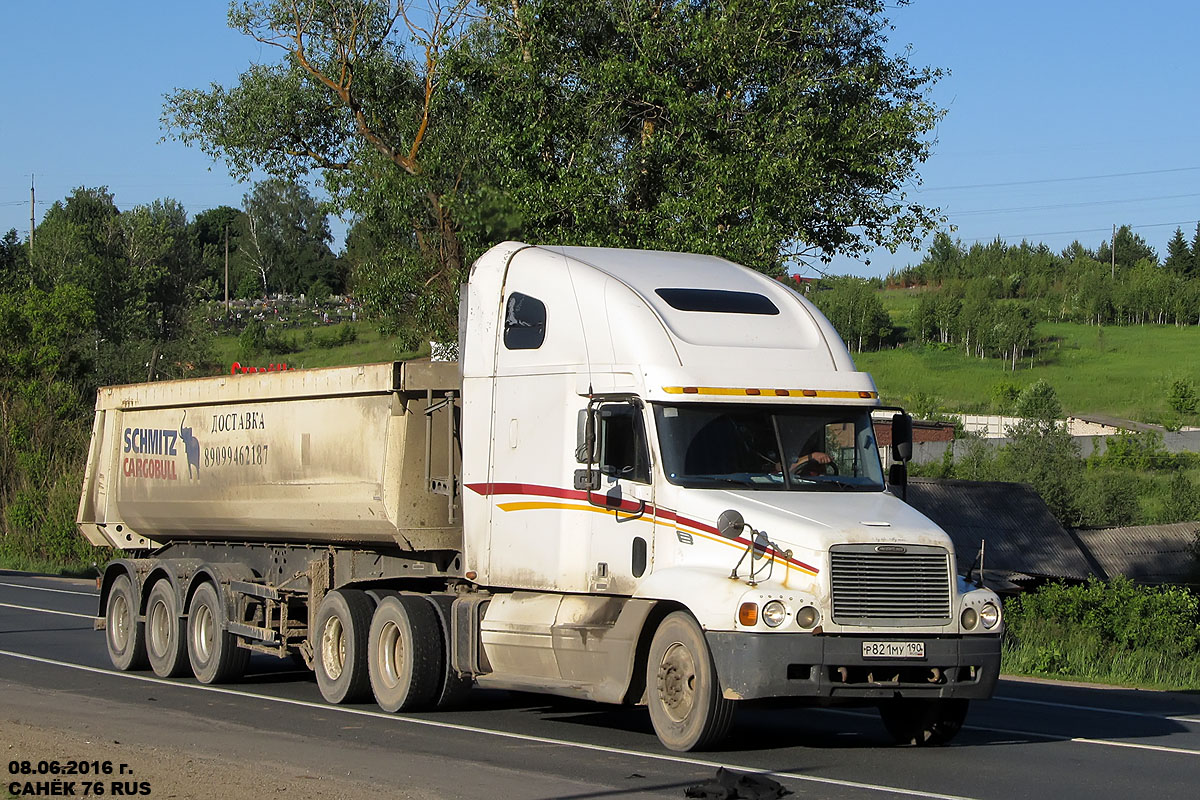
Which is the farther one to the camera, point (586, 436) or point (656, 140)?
point (656, 140)

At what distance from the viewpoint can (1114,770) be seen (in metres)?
10.1

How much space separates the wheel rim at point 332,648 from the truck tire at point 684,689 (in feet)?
13.9

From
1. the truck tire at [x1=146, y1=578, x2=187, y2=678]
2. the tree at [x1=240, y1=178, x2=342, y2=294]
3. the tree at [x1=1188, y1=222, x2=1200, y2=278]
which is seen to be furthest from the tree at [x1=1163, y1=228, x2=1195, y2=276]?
the truck tire at [x1=146, y1=578, x2=187, y2=678]

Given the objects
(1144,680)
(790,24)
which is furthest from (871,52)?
(1144,680)

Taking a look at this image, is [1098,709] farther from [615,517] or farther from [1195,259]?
[1195,259]

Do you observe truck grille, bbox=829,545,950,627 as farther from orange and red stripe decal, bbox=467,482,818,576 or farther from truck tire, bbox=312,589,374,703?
truck tire, bbox=312,589,374,703

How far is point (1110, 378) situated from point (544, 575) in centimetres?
10593

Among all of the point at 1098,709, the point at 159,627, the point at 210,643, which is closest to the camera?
the point at 1098,709

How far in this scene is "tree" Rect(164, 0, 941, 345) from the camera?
24.4 meters

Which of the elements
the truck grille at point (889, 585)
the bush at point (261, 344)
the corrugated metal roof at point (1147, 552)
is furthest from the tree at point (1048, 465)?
the truck grille at point (889, 585)

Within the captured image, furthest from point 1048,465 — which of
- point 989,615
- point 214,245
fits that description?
point 214,245

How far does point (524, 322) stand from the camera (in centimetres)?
1234

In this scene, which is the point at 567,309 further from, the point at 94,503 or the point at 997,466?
the point at 997,466

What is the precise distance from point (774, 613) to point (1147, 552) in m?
34.8
